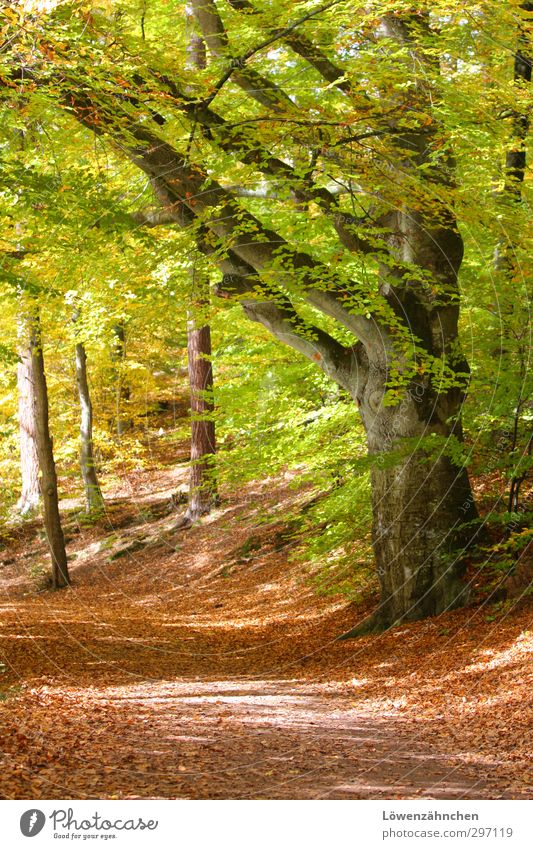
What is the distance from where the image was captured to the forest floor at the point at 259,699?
15.4ft

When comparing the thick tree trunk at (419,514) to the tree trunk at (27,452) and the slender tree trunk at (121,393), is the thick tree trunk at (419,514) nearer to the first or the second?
the slender tree trunk at (121,393)

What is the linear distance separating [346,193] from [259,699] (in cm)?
575

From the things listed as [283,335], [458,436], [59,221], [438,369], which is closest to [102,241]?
[59,221]

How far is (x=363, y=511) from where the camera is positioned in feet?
32.9

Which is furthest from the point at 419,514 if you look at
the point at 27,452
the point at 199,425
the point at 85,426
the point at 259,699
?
the point at 27,452

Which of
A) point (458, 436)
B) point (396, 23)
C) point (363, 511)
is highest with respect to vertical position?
point (396, 23)

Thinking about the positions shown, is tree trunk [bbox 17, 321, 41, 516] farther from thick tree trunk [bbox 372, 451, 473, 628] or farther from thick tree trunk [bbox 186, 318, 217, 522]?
thick tree trunk [bbox 372, 451, 473, 628]

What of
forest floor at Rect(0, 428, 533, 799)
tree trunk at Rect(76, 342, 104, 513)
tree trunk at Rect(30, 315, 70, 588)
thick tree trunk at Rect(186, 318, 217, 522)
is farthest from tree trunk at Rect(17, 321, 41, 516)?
forest floor at Rect(0, 428, 533, 799)

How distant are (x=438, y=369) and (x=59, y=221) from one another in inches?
168

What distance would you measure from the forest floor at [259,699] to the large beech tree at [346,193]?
1.32m

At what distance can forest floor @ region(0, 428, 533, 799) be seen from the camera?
470 cm

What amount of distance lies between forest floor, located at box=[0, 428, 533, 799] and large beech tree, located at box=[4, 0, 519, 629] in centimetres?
132

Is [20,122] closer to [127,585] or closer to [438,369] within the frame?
[438,369]

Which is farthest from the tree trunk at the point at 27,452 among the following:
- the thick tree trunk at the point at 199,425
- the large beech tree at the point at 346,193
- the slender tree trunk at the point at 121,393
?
the large beech tree at the point at 346,193
